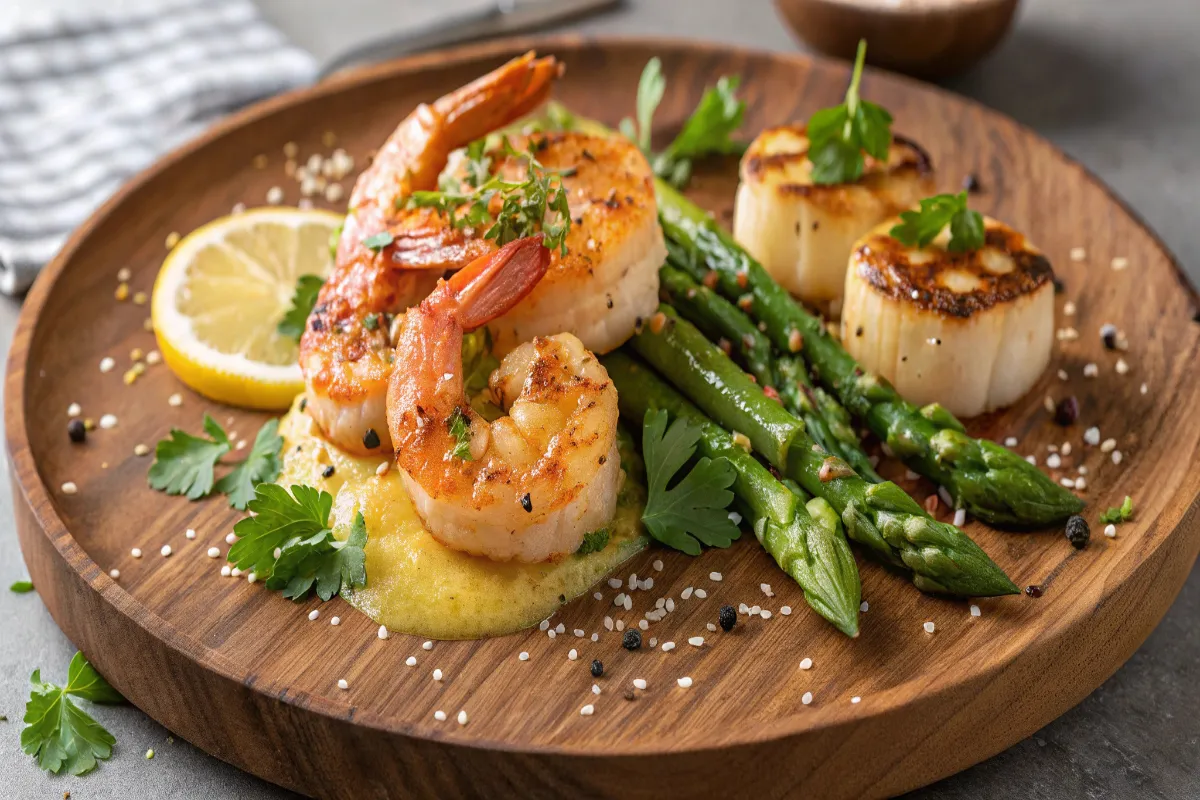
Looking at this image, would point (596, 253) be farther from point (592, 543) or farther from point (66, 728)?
point (66, 728)

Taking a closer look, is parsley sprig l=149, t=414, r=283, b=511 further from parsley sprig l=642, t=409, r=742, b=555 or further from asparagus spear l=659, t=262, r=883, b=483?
asparagus spear l=659, t=262, r=883, b=483

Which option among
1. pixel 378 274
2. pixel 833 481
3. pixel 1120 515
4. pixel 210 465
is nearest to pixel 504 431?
pixel 378 274

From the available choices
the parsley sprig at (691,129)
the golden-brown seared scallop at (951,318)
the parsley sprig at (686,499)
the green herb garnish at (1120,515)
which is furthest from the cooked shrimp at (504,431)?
the parsley sprig at (691,129)

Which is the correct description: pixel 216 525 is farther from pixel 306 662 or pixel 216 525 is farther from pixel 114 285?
pixel 114 285

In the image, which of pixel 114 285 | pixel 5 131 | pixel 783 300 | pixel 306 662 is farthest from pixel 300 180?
pixel 306 662

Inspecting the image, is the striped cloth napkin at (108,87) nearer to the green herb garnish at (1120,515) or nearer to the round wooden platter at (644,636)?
the round wooden platter at (644,636)

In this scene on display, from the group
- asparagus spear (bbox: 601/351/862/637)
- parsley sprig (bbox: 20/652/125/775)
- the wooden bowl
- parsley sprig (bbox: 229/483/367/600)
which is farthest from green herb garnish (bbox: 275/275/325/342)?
the wooden bowl
